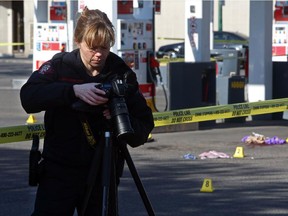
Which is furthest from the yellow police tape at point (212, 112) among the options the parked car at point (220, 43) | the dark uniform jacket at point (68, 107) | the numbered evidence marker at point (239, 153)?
the parked car at point (220, 43)

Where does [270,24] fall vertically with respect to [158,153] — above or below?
above

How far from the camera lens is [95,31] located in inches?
175

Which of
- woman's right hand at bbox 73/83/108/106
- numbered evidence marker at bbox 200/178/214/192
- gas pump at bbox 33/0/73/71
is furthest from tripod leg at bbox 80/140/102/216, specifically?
gas pump at bbox 33/0/73/71

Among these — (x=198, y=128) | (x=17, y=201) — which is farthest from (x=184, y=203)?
(x=198, y=128)

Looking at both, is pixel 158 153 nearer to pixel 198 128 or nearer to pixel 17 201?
pixel 198 128

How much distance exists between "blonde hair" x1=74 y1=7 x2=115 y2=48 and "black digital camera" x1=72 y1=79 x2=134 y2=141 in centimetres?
22

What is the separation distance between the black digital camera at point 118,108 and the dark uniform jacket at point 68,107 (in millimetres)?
195

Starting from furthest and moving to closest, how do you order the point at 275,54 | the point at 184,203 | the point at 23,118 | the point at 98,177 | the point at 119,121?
the point at 275,54 → the point at 23,118 → the point at 184,203 → the point at 98,177 → the point at 119,121

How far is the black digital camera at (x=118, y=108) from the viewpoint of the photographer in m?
4.23

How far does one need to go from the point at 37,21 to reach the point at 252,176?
41.0 ft

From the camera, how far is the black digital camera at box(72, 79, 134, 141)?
423 centimetres

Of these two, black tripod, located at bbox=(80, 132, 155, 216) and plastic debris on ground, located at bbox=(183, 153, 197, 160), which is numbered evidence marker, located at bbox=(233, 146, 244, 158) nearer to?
plastic debris on ground, located at bbox=(183, 153, 197, 160)

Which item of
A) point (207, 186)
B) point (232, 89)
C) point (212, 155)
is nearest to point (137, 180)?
point (207, 186)

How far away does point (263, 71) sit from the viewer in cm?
1650
